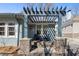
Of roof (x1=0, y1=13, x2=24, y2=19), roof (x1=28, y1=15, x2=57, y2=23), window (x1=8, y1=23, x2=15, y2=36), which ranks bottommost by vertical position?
window (x1=8, y1=23, x2=15, y2=36)

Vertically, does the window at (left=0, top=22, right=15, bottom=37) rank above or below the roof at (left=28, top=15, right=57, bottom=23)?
below

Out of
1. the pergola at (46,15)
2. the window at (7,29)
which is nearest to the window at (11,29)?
the window at (7,29)

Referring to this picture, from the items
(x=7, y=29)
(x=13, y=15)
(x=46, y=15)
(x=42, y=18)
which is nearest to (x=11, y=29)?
(x=7, y=29)

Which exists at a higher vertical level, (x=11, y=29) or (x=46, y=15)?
(x=46, y=15)

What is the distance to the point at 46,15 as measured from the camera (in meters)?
5.61

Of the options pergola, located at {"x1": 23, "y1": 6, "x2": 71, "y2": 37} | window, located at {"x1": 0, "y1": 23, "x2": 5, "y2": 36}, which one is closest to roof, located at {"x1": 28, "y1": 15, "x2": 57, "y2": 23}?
pergola, located at {"x1": 23, "y1": 6, "x2": 71, "y2": 37}

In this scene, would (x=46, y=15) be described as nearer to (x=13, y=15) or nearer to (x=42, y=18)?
(x=42, y=18)

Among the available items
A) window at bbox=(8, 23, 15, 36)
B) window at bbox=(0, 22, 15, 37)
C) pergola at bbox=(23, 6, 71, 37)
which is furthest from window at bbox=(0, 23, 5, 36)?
pergola at bbox=(23, 6, 71, 37)

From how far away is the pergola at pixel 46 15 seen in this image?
5.57m

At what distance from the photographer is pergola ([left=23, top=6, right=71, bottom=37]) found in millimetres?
5570

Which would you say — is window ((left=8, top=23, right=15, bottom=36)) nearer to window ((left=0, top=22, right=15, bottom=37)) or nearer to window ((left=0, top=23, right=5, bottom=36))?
window ((left=0, top=22, right=15, bottom=37))

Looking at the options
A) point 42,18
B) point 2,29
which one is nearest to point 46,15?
point 42,18

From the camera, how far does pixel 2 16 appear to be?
562 cm

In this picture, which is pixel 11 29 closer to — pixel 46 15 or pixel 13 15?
pixel 13 15
